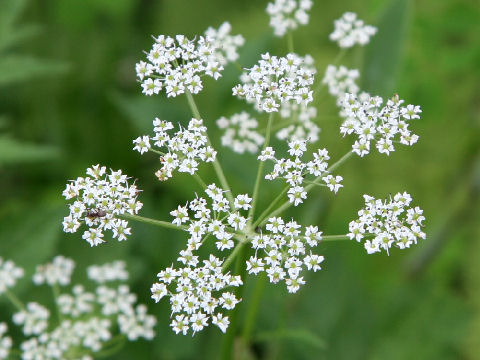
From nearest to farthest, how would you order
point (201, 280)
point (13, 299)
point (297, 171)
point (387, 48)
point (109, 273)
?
point (201, 280) → point (297, 171) → point (13, 299) → point (109, 273) → point (387, 48)

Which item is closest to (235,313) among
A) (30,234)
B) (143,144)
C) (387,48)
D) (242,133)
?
(143,144)

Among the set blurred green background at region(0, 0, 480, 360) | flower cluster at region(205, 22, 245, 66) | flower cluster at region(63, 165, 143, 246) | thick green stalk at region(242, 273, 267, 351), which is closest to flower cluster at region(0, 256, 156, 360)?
blurred green background at region(0, 0, 480, 360)

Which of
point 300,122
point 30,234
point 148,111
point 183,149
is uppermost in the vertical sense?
point 148,111

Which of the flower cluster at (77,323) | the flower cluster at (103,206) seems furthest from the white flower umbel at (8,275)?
the flower cluster at (103,206)

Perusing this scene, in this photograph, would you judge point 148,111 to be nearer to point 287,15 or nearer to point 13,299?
point 287,15

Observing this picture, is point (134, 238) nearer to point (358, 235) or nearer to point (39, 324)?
point (39, 324)

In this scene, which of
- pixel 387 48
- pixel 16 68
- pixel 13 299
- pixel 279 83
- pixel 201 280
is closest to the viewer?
pixel 201 280
